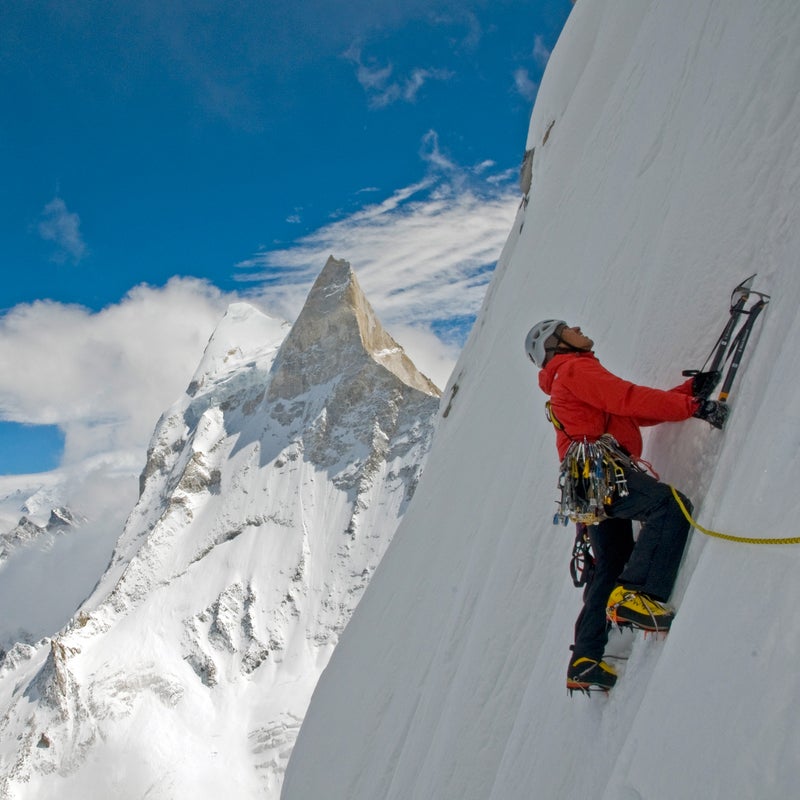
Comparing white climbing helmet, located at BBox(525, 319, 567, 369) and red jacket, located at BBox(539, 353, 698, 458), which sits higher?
white climbing helmet, located at BBox(525, 319, 567, 369)

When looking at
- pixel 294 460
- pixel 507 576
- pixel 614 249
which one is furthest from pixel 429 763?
pixel 294 460

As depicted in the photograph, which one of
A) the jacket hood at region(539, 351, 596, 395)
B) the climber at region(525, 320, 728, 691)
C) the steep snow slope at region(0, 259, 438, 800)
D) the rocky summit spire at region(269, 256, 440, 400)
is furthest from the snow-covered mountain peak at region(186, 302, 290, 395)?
the climber at region(525, 320, 728, 691)

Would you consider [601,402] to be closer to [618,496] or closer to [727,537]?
[618,496]

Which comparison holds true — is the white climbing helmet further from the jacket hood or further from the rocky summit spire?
the rocky summit spire

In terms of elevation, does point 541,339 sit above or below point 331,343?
below

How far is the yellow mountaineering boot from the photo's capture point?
2.91m

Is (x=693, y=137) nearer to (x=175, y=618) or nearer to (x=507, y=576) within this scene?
(x=507, y=576)

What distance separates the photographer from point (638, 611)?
2955 mm

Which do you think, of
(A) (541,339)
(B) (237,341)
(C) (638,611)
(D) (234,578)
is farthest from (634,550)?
(B) (237,341)

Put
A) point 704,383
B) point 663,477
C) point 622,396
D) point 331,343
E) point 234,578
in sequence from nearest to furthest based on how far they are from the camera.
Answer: point 704,383
point 622,396
point 663,477
point 234,578
point 331,343

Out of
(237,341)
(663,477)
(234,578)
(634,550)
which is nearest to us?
(634,550)

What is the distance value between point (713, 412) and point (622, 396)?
460mm

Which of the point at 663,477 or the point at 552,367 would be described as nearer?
the point at 663,477

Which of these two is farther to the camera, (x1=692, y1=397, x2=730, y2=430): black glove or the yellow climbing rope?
(x1=692, y1=397, x2=730, y2=430): black glove
